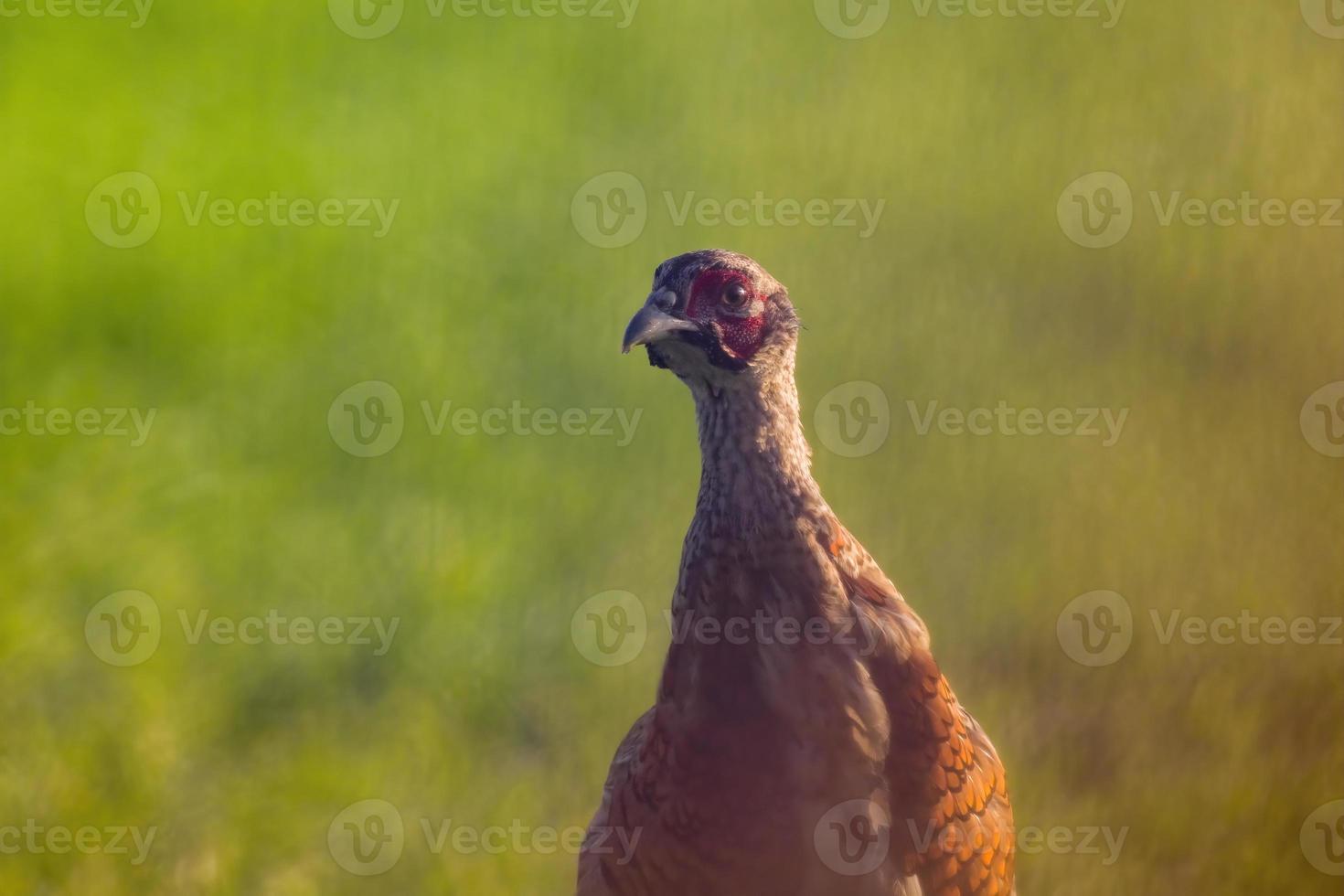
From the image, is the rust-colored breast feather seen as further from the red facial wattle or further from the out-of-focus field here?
the out-of-focus field

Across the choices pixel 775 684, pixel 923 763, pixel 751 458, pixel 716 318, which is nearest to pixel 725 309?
pixel 716 318

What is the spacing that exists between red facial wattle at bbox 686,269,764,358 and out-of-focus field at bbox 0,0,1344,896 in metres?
0.56

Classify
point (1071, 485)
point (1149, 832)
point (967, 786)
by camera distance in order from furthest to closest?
point (1071, 485)
point (1149, 832)
point (967, 786)

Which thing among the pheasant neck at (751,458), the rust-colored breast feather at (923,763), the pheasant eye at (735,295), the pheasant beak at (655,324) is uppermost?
the pheasant eye at (735,295)

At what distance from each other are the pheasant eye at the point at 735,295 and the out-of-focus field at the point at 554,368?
0.57m

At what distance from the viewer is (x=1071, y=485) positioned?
6.07 ft

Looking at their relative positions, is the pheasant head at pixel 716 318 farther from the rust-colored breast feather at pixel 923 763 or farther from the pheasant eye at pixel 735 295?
the rust-colored breast feather at pixel 923 763

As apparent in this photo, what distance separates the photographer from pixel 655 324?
47.6 inches

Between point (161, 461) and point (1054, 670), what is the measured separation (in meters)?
1.47

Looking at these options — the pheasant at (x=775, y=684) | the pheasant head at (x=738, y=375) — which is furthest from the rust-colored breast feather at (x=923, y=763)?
the pheasant head at (x=738, y=375)

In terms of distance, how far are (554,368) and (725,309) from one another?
683 millimetres

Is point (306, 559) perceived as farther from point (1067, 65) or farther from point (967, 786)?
point (1067, 65)

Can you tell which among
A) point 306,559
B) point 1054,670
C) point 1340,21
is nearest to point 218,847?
point 306,559

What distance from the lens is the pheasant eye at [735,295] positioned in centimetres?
126
